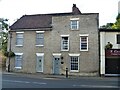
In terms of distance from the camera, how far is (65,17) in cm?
3384

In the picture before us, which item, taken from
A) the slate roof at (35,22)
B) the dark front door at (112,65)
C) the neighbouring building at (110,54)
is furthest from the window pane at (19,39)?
the dark front door at (112,65)

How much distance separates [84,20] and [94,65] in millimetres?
5641

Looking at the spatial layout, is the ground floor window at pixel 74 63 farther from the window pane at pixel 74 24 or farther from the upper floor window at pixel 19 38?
the upper floor window at pixel 19 38

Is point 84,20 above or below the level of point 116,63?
above

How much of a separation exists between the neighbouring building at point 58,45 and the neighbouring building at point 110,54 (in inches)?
24.6

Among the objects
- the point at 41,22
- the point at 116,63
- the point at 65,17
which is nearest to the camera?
the point at 116,63

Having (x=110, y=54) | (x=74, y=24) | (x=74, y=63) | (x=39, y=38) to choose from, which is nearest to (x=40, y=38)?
(x=39, y=38)

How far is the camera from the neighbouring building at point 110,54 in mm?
31578

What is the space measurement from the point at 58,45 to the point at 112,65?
7.06m

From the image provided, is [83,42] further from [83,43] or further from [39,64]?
[39,64]

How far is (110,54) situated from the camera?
3166 cm

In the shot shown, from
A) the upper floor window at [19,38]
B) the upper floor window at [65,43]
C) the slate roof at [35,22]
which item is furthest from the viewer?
the upper floor window at [19,38]

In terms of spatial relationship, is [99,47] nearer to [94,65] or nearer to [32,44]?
[94,65]

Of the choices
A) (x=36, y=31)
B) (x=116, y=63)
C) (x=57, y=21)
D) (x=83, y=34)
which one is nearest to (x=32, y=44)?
(x=36, y=31)
